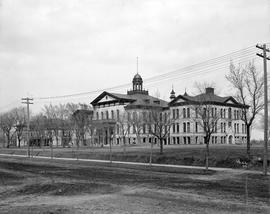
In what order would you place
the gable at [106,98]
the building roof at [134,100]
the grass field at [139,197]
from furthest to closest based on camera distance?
the gable at [106,98] < the building roof at [134,100] < the grass field at [139,197]

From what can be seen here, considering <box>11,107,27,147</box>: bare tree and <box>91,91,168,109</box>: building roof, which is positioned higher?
<box>91,91,168,109</box>: building roof

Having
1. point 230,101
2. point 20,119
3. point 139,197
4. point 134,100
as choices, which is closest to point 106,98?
point 134,100

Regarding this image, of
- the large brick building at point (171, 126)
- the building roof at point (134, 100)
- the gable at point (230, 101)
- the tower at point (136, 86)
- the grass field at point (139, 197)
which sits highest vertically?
the tower at point (136, 86)

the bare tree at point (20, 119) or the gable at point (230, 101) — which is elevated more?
the gable at point (230, 101)

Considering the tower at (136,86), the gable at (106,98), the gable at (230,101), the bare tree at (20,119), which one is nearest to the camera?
the gable at (230,101)

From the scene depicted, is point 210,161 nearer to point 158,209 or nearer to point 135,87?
Answer: point 158,209

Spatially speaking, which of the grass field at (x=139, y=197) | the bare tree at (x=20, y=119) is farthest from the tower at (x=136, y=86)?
the grass field at (x=139, y=197)

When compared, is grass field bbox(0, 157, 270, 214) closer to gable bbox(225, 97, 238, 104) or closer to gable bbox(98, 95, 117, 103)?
gable bbox(225, 97, 238, 104)

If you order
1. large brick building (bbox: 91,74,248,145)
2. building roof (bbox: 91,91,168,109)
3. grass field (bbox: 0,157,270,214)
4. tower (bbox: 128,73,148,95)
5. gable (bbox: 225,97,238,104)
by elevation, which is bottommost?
grass field (bbox: 0,157,270,214)

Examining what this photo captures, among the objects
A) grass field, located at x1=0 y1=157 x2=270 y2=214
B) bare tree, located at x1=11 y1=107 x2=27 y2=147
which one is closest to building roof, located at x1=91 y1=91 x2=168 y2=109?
bare tree, located at x1=11 y1=107 x2=27 y2=147

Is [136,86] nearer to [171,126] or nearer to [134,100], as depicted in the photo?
[134,100]

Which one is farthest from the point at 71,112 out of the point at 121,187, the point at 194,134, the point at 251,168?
the point at 121,187

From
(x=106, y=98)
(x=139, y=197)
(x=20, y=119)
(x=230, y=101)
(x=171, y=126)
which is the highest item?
(x=106, y=98)

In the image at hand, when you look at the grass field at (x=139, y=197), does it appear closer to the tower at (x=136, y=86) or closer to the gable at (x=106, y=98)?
the gable at (x=106, y=98)
